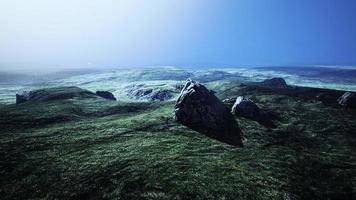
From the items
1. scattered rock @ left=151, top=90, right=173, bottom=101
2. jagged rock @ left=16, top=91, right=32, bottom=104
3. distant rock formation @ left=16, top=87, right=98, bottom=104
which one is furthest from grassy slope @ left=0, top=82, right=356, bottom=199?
scattered rock @ left=151, top=90, right=173, bottom=101

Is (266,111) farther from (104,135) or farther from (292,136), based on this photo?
(104,135)

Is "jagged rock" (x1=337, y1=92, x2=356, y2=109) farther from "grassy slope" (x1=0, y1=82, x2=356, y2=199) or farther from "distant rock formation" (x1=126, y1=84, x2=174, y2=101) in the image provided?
"distant rock formation" (x1=126, y1=84, x2=174, y2=101)

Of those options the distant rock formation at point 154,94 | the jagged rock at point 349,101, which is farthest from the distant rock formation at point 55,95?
the jagged rock at point 349,101

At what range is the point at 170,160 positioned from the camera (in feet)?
131

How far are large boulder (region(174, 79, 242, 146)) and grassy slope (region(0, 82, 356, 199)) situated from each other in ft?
7.63

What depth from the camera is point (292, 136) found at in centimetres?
5397

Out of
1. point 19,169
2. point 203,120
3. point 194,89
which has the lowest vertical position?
point 19,169

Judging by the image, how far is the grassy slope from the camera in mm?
32078

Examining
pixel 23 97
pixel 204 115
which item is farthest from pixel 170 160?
pixel 23 97

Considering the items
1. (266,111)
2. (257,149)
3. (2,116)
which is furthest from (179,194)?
(2,116)

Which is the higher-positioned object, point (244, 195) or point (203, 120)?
point (203, 120)

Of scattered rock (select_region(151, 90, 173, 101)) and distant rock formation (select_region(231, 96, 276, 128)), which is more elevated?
distant rock formation (select_region(231, 96, 276, 128))

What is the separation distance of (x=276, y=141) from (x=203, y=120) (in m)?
13.4

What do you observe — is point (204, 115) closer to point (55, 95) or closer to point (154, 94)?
point (55, 95)
